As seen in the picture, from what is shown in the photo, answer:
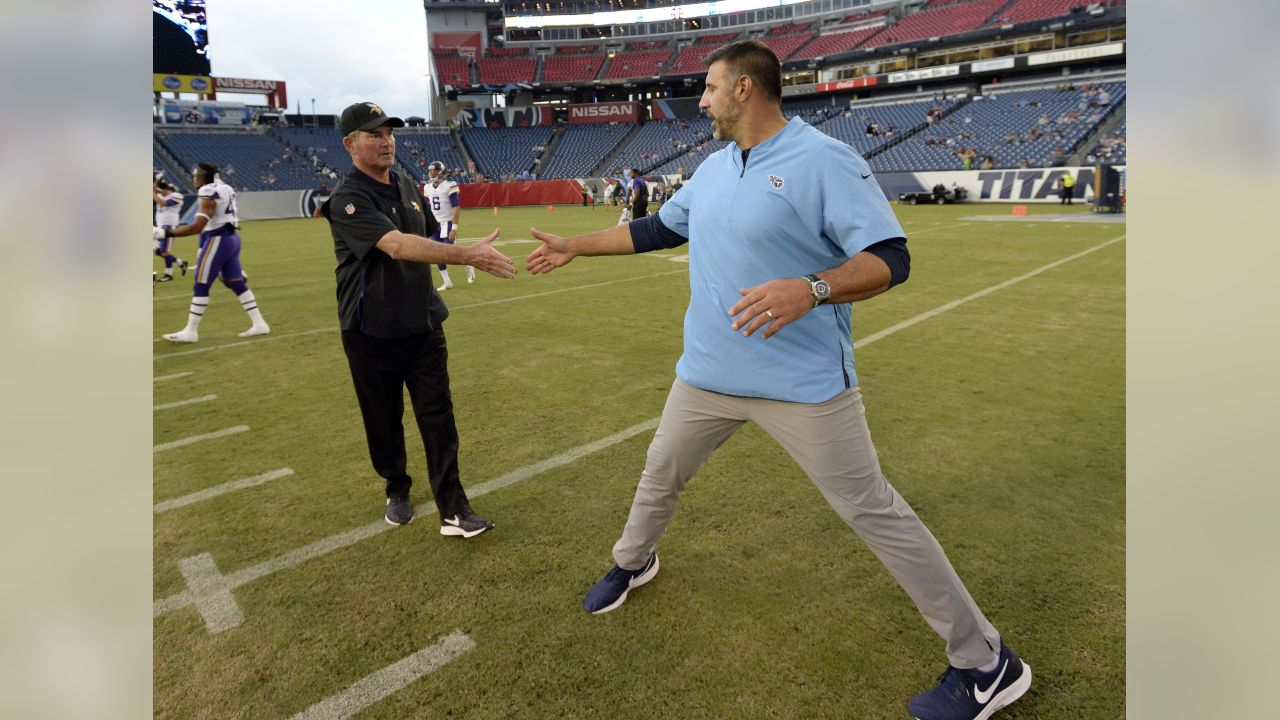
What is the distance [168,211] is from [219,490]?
40.2 feet

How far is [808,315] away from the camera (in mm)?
2561

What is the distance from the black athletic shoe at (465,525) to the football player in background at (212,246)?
623cm

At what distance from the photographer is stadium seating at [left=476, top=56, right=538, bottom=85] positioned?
221ft

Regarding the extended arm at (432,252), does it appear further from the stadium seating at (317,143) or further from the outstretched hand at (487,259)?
the stadium seating at (317,143)

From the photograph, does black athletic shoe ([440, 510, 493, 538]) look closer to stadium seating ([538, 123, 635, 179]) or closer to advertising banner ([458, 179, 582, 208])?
advertising banner ([458, 179, 582, 208])

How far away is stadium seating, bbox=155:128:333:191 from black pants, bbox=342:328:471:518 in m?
47.8

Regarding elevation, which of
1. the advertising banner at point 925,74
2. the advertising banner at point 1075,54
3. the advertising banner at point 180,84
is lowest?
the advertising banner at point 180,84

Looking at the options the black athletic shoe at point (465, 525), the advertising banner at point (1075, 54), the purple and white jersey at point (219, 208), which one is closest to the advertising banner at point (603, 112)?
the advertising banner at point (1075, 54)

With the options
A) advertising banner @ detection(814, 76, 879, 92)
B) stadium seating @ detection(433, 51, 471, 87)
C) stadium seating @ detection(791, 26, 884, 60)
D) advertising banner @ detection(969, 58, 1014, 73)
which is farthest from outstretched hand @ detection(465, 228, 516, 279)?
stadium seating @ detection(433, 51, 471, 87)

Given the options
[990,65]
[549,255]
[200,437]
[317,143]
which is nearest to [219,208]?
[200,437]

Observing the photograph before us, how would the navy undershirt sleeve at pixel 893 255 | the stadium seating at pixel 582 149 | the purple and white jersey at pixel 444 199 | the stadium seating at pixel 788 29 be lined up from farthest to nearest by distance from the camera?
the stadium seating at pixel 788 29 < the stadium seating at pixel 582 149 < the purple and white jersey at pixel 444 199 < the navy undershirt sleeve at pixel 893 255

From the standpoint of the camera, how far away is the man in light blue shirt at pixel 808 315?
7.77ft

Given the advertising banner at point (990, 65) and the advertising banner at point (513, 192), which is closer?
the advertising banner at point (990, 65)
